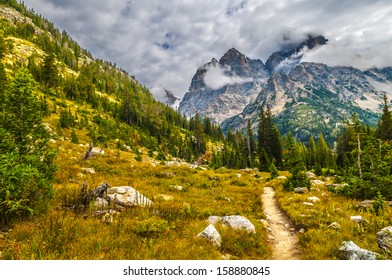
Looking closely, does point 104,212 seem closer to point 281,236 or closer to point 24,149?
point 24,149

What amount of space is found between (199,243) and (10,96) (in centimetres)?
835

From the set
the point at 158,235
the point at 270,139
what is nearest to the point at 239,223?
the point at 158,235

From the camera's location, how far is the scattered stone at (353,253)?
20.9ft

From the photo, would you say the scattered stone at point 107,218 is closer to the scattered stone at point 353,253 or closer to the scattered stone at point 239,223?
the scattered stone at point 239,223

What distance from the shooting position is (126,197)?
36.8 feet

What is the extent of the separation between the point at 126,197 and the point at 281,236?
23.4 ft

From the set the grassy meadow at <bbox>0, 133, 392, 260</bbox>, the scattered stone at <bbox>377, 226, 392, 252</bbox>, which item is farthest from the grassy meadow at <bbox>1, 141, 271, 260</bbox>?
the scattered stone at <bbox>377, 226, 392, 252</bbox>

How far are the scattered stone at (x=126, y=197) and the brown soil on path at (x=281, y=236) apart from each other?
18.7 ft

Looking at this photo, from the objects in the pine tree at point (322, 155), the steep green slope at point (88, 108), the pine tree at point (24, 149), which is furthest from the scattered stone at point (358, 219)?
the pine tree at point (322, 155)

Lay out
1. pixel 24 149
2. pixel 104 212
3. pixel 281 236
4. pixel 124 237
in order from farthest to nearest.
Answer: pixel 281 236 < pixel 104 212 < pixel 24 149 < pixel 124 237

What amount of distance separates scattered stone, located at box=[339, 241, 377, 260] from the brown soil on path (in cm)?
139

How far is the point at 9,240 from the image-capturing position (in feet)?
18.9

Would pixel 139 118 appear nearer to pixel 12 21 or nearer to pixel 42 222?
pixel 42 222
